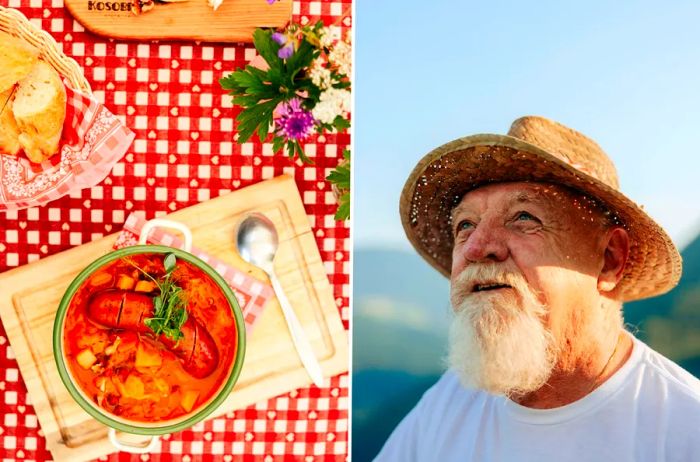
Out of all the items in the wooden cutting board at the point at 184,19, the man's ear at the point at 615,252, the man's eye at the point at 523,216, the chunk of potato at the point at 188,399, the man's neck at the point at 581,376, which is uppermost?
the wooden cutting board at the point at 184,19

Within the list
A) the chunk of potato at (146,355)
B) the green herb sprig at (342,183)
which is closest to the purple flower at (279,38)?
the green herb sprig at (342,183)

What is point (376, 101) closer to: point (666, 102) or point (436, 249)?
point (436, 249)

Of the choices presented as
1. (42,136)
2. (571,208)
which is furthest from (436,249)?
(42,136)

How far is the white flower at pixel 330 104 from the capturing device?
129cm

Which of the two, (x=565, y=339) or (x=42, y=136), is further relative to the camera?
(x=42, y=136)

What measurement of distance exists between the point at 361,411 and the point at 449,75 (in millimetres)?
483

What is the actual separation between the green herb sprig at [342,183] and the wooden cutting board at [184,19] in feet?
0.84

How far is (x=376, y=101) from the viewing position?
107 centimetres

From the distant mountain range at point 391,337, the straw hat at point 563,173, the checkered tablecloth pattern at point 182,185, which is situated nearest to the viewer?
the straw hat at point 563,173

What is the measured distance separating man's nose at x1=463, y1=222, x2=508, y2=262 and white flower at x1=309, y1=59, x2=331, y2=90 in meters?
0.43

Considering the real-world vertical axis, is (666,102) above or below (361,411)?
above

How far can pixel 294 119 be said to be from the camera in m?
1.30

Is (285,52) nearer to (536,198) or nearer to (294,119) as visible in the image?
(294,119)

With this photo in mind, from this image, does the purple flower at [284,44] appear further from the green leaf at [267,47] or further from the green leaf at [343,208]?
the green leaf at [343,208]
